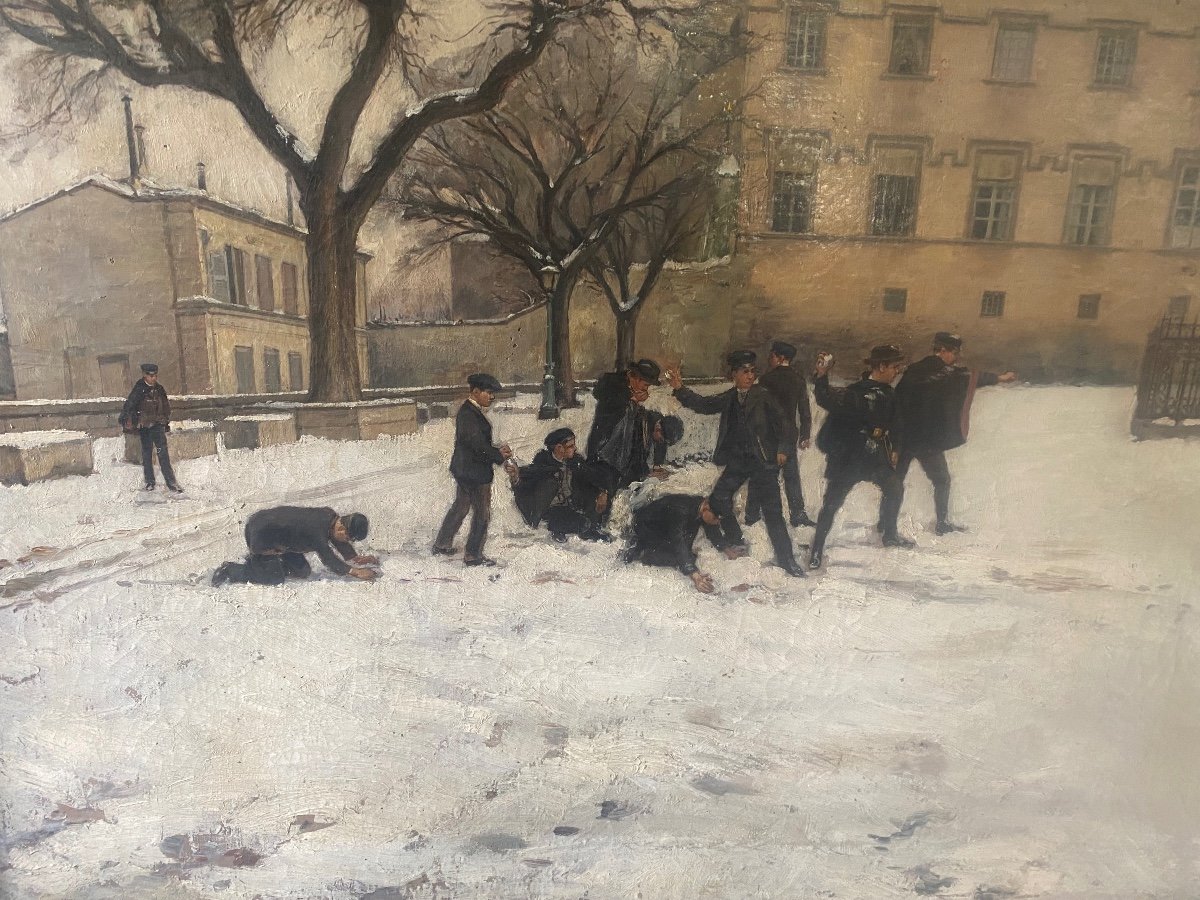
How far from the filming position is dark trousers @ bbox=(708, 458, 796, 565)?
2637 millimetres

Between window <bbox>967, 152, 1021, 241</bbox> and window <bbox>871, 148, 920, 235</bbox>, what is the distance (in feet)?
0.70

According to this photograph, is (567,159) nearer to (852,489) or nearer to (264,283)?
(264,283)

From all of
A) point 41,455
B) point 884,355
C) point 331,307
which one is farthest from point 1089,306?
point 41,455

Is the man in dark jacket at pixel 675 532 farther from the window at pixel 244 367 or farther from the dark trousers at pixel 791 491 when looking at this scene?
the window at pixel 244 367

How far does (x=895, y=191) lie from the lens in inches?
100

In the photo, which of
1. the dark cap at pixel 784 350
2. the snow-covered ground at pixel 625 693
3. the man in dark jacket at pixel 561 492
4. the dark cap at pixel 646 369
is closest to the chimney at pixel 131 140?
the snow-covered ground at pixel 625 693

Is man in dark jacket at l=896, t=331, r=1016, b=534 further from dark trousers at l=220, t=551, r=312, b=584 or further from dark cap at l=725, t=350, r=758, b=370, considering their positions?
dark trousers at l=220, t=551, r=312, b=584

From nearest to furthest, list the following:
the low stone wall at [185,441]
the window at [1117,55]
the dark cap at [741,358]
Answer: the window at [1117,55]
the low stone wall at [185,441]
the dark cap at [741,358]

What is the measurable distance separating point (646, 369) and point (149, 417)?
1800mm

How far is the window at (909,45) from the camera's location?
245 cm

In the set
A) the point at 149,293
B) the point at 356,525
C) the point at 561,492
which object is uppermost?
the point at 149,293

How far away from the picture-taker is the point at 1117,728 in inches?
105

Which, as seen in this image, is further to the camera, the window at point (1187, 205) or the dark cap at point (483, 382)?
the dark cap at point (483, 382)

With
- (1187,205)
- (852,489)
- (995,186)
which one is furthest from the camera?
(852,489)
